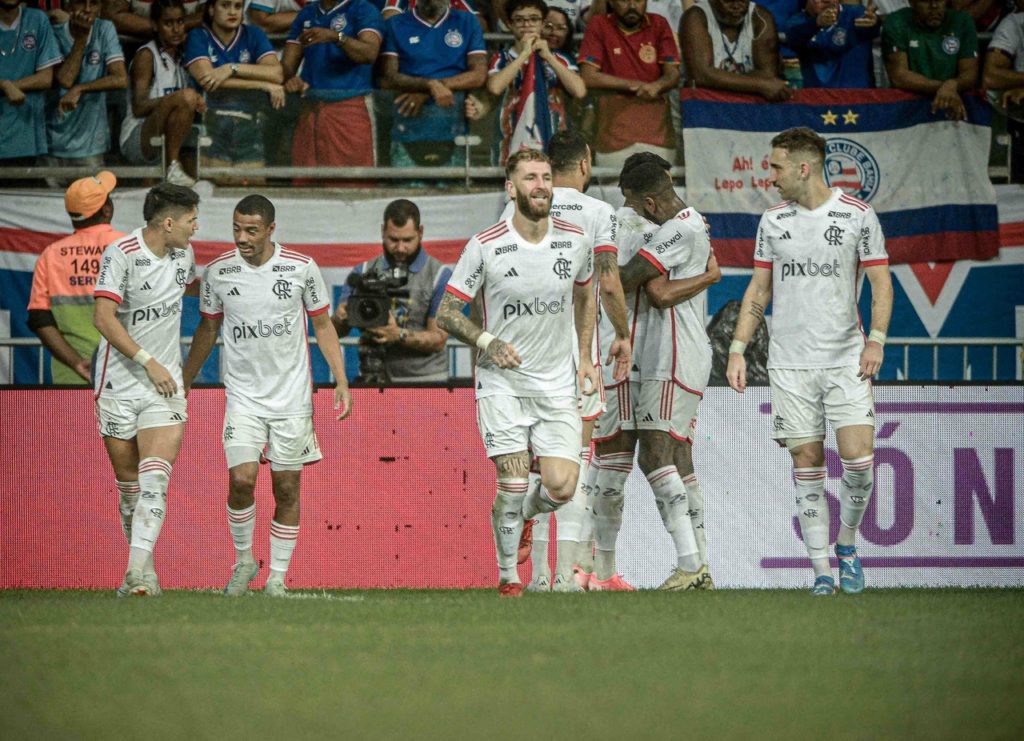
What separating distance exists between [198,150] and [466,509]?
4.20m

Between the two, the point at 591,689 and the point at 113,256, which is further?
the point at 113,256

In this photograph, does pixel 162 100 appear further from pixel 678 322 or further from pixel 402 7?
pixel 678 322

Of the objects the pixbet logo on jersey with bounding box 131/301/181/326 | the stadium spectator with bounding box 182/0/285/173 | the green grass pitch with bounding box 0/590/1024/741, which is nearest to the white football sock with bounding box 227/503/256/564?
the pixbet logo on jersey with bounding box 131/301/181/326

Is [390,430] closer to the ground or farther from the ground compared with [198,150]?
closer to the ground

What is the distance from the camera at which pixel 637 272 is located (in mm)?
9352

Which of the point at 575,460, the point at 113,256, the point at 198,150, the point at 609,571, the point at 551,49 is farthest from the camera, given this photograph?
the point at 551,49

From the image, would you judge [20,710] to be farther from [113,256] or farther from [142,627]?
[113,256]

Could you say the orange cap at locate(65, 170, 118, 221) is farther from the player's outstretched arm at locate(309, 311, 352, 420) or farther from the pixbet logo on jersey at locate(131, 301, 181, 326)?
the player's outstretched arm at locate(309, 311, 352, 420)

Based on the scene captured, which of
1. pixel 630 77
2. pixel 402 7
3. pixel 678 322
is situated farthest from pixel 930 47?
pixel 678 322

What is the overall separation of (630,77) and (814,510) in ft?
18.7

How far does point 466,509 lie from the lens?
1059cm

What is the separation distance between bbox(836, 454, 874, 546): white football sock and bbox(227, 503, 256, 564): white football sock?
3.56 m

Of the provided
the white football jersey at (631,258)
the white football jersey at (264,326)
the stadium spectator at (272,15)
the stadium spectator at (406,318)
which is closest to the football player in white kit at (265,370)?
the white football jersey at (264,326)

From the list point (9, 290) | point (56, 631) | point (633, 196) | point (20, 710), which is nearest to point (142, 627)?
point (56, 631)
